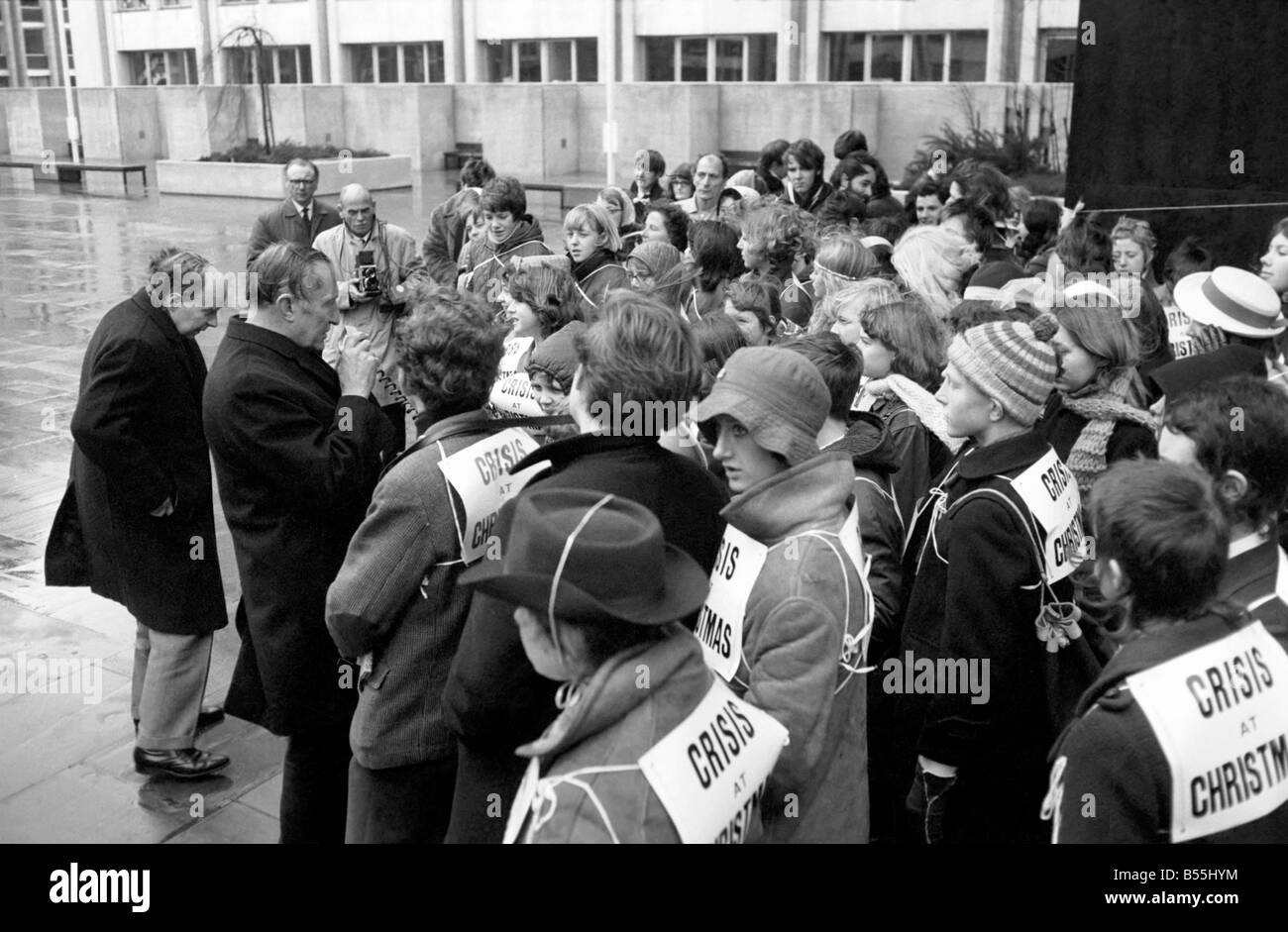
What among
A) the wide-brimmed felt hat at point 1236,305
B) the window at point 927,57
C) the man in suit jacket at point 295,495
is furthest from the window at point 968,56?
the man in suit jacket at point 295,495

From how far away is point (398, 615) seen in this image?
3.16 meters

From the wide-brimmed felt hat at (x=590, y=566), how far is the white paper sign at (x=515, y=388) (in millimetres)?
2271

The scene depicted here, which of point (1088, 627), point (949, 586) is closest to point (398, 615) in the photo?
point (949, 586)

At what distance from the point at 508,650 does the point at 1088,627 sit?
1.92 metres

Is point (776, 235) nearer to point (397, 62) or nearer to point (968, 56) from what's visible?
point (968, 56)

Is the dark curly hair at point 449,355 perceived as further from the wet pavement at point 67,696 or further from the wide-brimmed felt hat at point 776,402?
the wet pavement at point 67,696

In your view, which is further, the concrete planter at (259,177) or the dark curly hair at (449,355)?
the concrete planter at (259,177)

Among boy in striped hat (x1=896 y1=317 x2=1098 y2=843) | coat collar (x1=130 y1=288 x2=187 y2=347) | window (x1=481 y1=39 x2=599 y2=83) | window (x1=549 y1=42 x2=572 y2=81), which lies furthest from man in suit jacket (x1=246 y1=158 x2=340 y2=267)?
window (x1=549 y1=42 x2=572 y2=81)

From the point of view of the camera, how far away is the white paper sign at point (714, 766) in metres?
2.04

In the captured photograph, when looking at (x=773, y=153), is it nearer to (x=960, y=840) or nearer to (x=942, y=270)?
(x=942, y=270)

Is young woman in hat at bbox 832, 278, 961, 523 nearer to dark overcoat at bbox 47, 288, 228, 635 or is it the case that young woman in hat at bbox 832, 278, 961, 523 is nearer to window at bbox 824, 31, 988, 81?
dark overcoat at bbox 47, 288, 228, 635

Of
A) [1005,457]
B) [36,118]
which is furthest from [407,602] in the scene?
[36,118]

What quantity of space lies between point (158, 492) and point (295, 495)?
3.46 feet

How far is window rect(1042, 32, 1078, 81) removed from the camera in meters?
23.5
